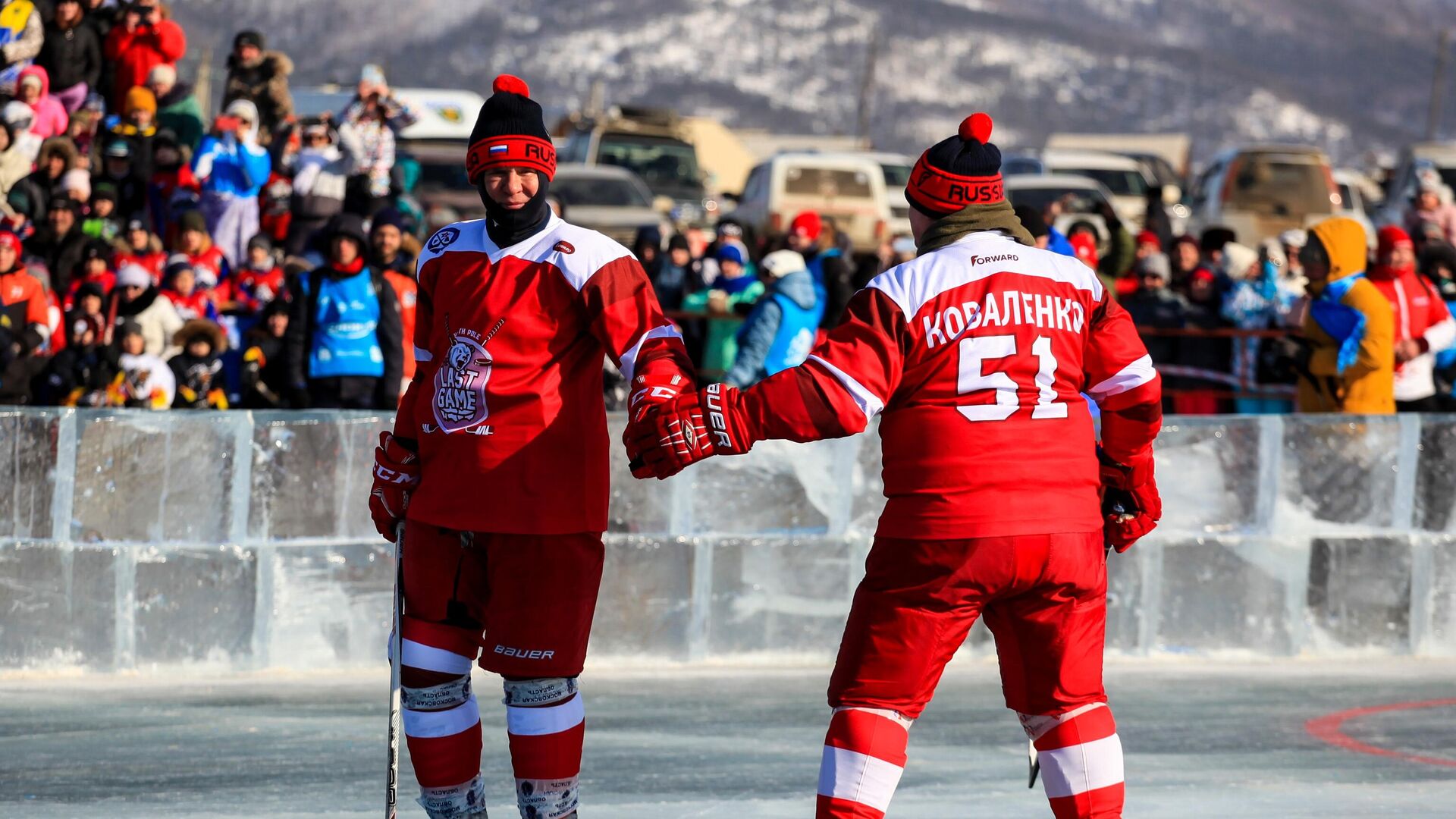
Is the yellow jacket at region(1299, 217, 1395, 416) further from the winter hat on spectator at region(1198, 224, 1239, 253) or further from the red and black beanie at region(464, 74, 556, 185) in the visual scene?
the red and black beanie at region(464, 74, 556, 185)

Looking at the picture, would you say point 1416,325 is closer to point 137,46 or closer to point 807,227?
point 807,227

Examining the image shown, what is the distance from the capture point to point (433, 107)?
79.4 feet

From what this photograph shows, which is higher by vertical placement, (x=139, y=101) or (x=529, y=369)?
(x=139, y=101)

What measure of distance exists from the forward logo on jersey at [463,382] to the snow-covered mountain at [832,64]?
15253cm

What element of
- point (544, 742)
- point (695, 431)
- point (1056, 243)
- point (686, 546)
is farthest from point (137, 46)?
point (695, 431)

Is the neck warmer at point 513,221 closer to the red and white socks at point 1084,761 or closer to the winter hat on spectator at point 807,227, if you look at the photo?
the red and white socks at point 1084,761

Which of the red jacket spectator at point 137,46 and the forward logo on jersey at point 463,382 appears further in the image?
the red jacket spectator at point 137,46

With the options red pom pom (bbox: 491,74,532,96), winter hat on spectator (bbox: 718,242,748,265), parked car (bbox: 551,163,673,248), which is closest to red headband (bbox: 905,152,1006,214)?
red pom pom (bbox: 491,74,532,96)

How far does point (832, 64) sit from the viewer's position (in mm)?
177750

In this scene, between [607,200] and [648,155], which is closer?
[607,200]

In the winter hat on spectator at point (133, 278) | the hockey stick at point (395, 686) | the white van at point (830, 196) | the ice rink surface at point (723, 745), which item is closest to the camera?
the hockey stick at point (395, 686)

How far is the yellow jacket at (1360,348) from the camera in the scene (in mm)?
9852

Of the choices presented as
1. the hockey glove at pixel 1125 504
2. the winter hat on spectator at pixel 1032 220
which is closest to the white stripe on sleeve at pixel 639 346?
the hockey glove at pixel 1125 504

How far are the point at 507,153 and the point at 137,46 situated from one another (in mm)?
9622
